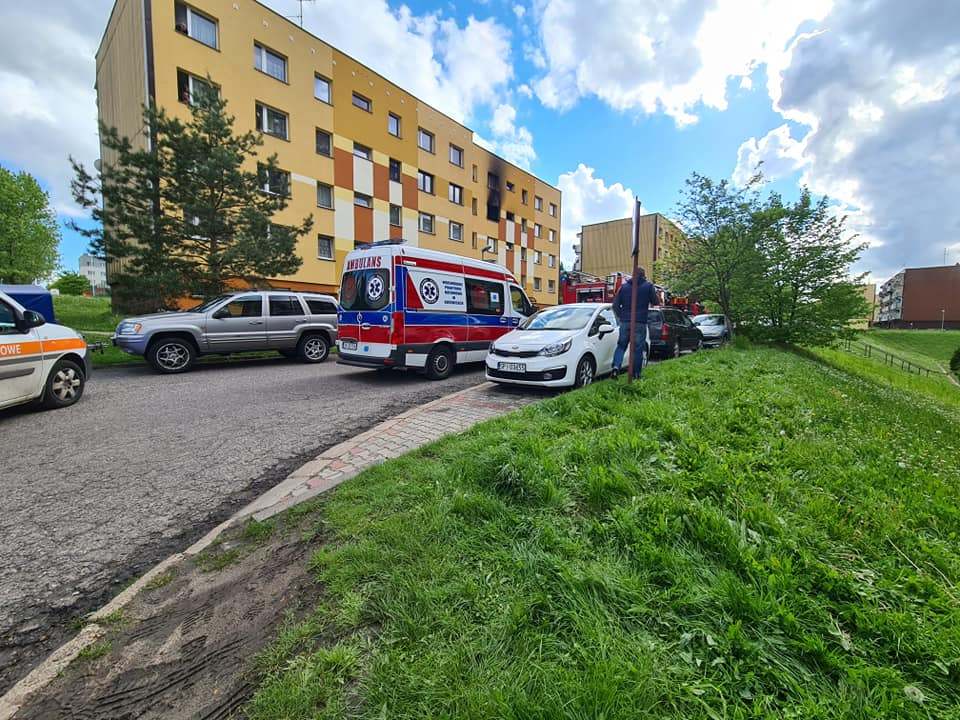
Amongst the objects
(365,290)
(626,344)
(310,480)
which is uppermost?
(365,290)

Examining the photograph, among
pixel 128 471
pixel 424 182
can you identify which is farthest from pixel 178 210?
pixel 424 182

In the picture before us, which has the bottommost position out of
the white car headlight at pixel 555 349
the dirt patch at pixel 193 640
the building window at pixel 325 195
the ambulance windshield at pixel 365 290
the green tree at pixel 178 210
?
the dirt patch at pixel 193 640

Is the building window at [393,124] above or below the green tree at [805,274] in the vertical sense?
above

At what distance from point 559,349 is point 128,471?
5.60 meters

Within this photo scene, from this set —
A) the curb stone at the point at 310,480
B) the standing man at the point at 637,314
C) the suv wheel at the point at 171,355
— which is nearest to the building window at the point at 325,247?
the suv wheel at the point at 171,355

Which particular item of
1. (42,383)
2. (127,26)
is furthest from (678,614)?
(127,26)

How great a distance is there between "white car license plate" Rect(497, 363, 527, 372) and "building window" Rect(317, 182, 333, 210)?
1780 cm

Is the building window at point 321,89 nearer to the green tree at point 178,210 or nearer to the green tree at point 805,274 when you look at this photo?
the green tree at point 178,210

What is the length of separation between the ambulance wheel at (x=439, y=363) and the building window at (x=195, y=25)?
56.4 ft

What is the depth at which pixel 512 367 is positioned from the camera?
7168mm

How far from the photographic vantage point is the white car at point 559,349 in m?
6.98

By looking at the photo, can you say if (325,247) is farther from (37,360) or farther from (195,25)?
(37,360)

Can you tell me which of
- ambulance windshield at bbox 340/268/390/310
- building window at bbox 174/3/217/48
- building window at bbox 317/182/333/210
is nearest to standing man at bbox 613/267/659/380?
ambulance windshield at bbox 340/268/390/310

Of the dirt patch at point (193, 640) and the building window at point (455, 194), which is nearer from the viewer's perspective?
the dirt patch at point (193, 640)
